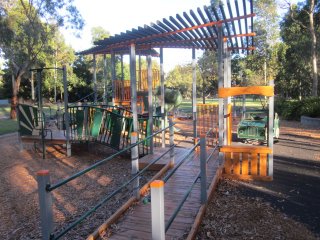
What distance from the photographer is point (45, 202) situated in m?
2.16

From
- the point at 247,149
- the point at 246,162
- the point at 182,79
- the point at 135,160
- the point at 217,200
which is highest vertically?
the point at 182,79

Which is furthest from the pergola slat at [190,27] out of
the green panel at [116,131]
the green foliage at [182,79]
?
the green foliage at [182,79]

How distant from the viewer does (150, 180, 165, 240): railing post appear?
7.82 ft

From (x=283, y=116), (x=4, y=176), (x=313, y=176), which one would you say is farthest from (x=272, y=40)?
(x=4, y=176)

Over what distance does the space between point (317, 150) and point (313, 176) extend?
3.27 m

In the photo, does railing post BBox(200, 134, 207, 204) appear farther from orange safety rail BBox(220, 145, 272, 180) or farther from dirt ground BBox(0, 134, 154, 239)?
orange safety rail BBox(220, 145, 272, 180)

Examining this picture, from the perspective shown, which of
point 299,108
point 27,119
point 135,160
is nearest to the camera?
point 135,160

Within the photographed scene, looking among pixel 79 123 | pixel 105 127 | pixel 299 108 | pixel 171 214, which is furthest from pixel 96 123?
pixel 299 108

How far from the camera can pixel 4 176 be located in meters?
7.26

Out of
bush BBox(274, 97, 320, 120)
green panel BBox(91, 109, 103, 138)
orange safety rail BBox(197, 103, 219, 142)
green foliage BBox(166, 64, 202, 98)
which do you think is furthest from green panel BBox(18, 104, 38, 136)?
green foliage BBox(166, 64, 202, 98)

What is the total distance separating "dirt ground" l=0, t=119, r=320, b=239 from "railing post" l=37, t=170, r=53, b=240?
2.04 m

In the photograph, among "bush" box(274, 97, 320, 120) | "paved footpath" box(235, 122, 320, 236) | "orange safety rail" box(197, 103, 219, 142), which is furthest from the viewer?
"bush" box(274, 97, 320, 120)

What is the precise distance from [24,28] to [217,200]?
849 inches

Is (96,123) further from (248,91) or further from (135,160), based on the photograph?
(248,91)
